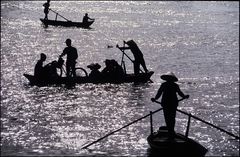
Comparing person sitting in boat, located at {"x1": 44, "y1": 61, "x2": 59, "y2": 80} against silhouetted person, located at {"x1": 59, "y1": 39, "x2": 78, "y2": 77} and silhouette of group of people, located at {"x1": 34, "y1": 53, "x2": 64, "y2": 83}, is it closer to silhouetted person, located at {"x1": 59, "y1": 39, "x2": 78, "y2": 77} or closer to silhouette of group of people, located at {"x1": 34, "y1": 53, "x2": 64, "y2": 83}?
silhouette of group of people, located at {"x1": 34, "y1": 53, "x2": 64, "y2": 83}

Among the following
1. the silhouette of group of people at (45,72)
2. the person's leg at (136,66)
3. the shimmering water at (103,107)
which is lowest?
the shimmering water at (103,107)

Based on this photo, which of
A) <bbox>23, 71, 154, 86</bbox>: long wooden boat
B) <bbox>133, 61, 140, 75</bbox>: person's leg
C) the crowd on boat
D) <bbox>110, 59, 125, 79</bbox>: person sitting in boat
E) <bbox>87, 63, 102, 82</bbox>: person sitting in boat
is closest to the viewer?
the crowd on boat

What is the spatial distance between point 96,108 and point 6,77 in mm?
9047

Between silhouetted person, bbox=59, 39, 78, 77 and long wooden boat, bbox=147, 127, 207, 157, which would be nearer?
long wooden boat, bbox=147, 127, 207, 157

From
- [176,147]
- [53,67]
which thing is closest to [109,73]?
[53,67]

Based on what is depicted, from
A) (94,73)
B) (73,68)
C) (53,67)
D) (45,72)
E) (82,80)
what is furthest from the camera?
(94,73)

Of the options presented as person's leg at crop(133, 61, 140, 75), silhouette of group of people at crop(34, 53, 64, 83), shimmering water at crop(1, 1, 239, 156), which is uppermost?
person's leg at crop(133, 61, 140, 75)

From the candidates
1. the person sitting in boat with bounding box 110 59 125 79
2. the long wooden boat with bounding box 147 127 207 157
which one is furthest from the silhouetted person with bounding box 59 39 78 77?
the long wooden boat with bounding box 147 127 207 157

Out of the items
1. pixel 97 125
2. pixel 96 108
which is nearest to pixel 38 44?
pixel 96 108

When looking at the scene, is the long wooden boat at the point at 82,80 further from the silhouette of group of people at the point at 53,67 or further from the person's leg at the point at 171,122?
the person's leg at the point at 171,122

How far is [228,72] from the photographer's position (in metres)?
36.4

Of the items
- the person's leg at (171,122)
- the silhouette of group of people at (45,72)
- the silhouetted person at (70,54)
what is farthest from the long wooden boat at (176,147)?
the silhouette of group of people at (45,72)

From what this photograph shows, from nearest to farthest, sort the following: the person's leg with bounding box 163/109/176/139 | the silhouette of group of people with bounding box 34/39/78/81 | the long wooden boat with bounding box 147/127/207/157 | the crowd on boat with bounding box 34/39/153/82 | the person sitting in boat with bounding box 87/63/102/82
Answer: the long wooden boat with bounding box 147/127/207/157 → the person's leg with bounding box 163/109/176/139 → the silhouette of group of people with bounding box 34/39/78/81 → the crowd on boat with bounding box 34/39/153/82 → the person sitting in boat with bounding box 87/63/102/82

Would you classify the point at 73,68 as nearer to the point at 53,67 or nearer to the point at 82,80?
the point at 82,80
